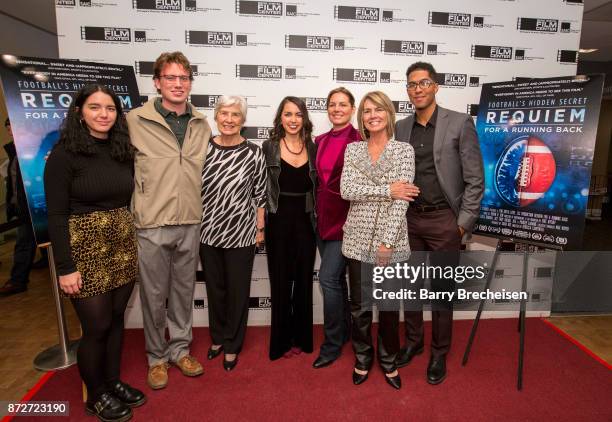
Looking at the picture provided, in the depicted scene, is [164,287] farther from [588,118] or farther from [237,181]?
[588,118]

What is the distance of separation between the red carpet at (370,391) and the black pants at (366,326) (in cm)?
15

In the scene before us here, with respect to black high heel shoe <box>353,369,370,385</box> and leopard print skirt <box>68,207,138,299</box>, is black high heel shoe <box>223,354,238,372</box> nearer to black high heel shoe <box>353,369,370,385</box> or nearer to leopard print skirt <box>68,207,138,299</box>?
black high heel shoe <box>353,369,370,385</box>

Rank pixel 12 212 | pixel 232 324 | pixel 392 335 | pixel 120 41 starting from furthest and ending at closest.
A: pixel 12 212, pixel 120 41, pixel 232 324, pixel 392 335

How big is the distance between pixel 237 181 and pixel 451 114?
1.37m

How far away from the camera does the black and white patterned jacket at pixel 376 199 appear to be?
2.00 metres

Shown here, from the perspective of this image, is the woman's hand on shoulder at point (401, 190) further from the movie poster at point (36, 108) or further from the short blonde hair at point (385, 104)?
the movie poster at point (36, 108)

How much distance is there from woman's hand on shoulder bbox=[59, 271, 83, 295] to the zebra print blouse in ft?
2.49

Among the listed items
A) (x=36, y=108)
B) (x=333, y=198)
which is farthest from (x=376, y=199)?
(x=36, y=108)

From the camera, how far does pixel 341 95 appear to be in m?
2.34

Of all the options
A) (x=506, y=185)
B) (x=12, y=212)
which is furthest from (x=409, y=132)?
(x=12, y=212)

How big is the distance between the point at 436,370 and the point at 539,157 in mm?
1503

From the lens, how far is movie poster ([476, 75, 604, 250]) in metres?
2.25

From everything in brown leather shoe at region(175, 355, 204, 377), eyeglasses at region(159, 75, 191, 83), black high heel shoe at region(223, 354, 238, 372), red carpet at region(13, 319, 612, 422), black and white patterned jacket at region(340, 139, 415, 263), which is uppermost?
eyeglasses at region(159, 75, 191, 83)

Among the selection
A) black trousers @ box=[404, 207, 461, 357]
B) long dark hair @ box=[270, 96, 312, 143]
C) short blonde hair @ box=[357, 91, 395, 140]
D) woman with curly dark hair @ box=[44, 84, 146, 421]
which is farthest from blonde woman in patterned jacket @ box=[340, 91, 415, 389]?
woman with curly dark hair @ box=[44, 84, 146, 421]
